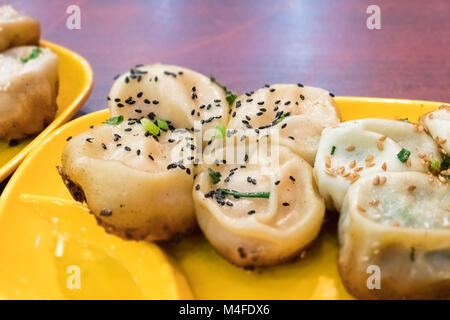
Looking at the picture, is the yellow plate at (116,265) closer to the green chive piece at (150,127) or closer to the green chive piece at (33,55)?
the green chive piece at (150,127)

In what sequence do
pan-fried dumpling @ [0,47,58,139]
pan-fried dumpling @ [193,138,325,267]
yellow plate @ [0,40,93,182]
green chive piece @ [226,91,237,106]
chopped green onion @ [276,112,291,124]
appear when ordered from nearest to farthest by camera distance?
pan-fried dumpling @ [193,138,325,267] < chopped green onion @ [276,112,291,124] < green chive piece @ [226,91,237,106] < yellow plate @ [0,40,93,182] < pan-fried dumpling @ [0,47,58,139]

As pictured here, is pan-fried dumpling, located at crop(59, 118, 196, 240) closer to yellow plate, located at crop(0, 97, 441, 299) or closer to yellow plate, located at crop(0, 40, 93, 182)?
yellow plate, located at crop(0, 97, 441, 299)

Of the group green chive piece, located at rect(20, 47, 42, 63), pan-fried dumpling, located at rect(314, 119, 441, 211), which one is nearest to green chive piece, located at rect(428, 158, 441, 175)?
pan-fried dumpling, located at rect(314, 119, 441, 211)

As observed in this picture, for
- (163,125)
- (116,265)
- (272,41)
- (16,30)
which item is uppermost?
(16,30)

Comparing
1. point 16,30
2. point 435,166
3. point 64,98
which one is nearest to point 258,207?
point 435,166

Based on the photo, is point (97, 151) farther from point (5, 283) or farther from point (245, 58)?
point (245, 58)

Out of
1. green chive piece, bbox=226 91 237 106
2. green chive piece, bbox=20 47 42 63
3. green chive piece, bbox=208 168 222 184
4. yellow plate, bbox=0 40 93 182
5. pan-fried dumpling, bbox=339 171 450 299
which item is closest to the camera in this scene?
pan-fried dumpling, bbox=339 171 450 299

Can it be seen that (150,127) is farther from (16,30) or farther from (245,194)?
(16,30)
